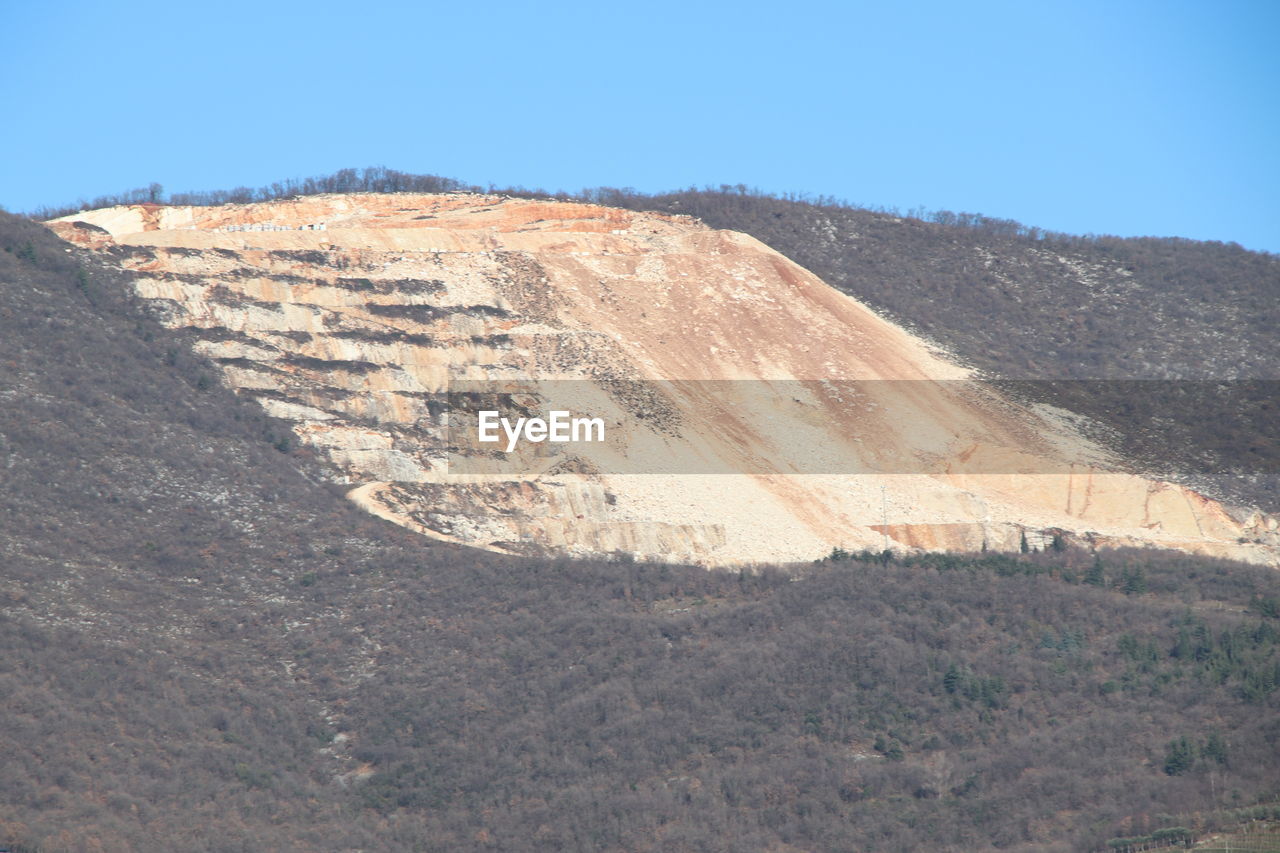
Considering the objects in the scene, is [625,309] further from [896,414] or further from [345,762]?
[345,762]

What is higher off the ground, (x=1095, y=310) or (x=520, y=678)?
(x=1095, y=310)

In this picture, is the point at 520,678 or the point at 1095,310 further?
the point at 1095,310

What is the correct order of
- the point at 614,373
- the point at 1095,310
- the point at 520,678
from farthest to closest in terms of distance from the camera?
the point at 1095,310
the point at 614,373
the point at 520,678

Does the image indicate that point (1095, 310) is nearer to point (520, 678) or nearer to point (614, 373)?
point (614, 373)

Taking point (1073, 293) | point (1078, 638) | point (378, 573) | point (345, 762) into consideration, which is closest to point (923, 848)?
point (1078, 638)

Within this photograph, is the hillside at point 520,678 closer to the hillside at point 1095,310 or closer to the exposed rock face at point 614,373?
the exposed rock face at point 614,373

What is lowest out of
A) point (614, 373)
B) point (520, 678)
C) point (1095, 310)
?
point (520, 678)

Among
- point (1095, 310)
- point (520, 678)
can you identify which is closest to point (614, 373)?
point (520, 678)
